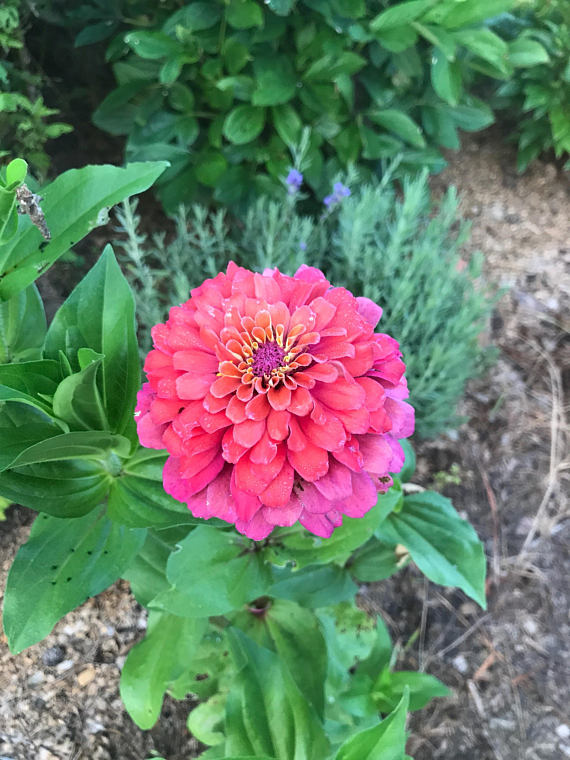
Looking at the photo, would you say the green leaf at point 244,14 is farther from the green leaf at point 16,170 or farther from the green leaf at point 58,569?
the green leaf at point 58,569

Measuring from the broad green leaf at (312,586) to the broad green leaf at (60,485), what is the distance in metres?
0.37

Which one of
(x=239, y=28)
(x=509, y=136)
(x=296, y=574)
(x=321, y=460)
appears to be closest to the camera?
(x=321, y=460)

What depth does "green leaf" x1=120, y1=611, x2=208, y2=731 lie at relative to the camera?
1.02 meters

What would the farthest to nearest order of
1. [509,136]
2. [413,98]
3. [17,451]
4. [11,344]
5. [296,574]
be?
1. [509,136]
2. [413,98]
3. [296,574]
4. [11,344]
5. [17,451]

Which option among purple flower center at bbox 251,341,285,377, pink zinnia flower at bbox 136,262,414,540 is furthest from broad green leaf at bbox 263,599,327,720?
purple flower center at bbox 251,341,285,377

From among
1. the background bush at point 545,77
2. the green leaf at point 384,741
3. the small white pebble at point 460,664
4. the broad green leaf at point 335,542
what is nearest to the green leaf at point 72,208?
the broad green leaf at point 335,542

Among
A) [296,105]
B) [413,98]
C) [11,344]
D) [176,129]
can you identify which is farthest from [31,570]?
[413,98]

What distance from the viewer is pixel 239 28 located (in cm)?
157

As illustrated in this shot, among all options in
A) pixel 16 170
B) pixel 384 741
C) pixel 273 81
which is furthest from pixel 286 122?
pixel 384 741

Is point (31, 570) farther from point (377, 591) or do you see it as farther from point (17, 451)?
point (377, 591)

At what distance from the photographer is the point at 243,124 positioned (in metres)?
1.67

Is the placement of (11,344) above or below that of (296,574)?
above

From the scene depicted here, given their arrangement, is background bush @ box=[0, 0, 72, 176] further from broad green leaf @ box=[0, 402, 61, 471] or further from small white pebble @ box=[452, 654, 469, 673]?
small white pebble @ box=[452, 654, 469, 673]

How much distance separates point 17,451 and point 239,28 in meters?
1.31
